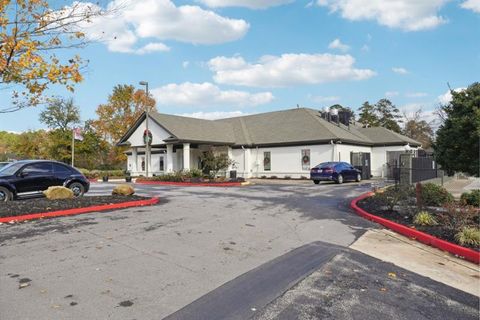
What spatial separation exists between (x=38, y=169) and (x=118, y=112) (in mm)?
44616

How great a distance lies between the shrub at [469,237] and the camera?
7.11m

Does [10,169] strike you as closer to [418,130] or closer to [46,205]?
[46,205]

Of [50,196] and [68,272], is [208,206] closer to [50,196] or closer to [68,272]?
[50,196]

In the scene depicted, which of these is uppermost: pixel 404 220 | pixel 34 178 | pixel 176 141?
pixel 176 141

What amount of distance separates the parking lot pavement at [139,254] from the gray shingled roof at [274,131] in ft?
63.7

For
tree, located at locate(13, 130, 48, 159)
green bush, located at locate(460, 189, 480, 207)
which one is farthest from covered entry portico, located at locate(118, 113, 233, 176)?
tree, located at locate(13, 130, 48, 159)

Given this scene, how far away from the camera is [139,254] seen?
629 centimetres

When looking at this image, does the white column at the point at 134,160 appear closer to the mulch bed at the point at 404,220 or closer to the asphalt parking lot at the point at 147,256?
the asphalt parking lot at the point at 147,256

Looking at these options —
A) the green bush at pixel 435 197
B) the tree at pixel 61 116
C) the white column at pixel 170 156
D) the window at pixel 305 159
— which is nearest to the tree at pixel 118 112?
the tree at pixel 61 116

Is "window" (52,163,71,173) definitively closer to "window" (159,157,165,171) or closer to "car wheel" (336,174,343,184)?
"car wheel" (336,174,343,184)

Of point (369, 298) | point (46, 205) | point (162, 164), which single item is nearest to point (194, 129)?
point (162, 164)

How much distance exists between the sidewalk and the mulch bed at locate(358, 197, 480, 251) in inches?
20.3

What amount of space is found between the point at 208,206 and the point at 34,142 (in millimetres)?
53233

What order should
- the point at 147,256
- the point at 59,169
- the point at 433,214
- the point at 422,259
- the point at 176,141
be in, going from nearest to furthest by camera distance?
the point at 147,256 < the point at 422,259 < the point at 433,214 < the point at 59,169 < the point at 176,141
